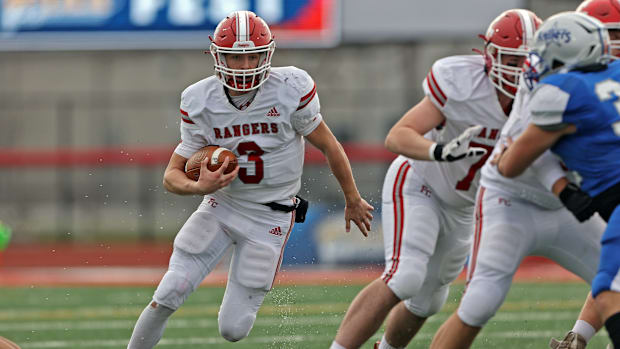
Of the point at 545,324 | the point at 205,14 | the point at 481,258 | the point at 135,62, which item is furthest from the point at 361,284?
the point at 135,62

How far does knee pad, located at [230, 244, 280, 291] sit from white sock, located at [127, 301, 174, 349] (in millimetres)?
355

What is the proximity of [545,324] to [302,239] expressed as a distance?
534 cm

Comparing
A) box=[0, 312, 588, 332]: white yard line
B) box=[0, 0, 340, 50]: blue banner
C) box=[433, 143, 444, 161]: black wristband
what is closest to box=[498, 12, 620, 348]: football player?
box=[433, 143, 444, 161]: black wristband

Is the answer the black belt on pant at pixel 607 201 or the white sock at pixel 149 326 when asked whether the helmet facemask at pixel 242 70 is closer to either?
the white sock at pixel 149 326

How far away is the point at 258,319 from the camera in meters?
7.21

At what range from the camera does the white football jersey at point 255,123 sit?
179 inches

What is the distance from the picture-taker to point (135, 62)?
18844 mm

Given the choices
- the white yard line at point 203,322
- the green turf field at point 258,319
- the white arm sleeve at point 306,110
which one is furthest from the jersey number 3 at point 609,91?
the white yard line at point 203,322

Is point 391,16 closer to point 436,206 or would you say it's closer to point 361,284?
point 361,284

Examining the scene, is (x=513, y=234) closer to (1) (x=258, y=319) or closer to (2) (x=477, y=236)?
(2) (x=477, y=236)

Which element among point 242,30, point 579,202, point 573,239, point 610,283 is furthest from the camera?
point 242,30

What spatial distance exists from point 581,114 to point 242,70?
5.01 ft

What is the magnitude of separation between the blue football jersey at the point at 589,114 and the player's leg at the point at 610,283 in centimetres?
23

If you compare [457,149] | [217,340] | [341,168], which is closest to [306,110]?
[341,168]
